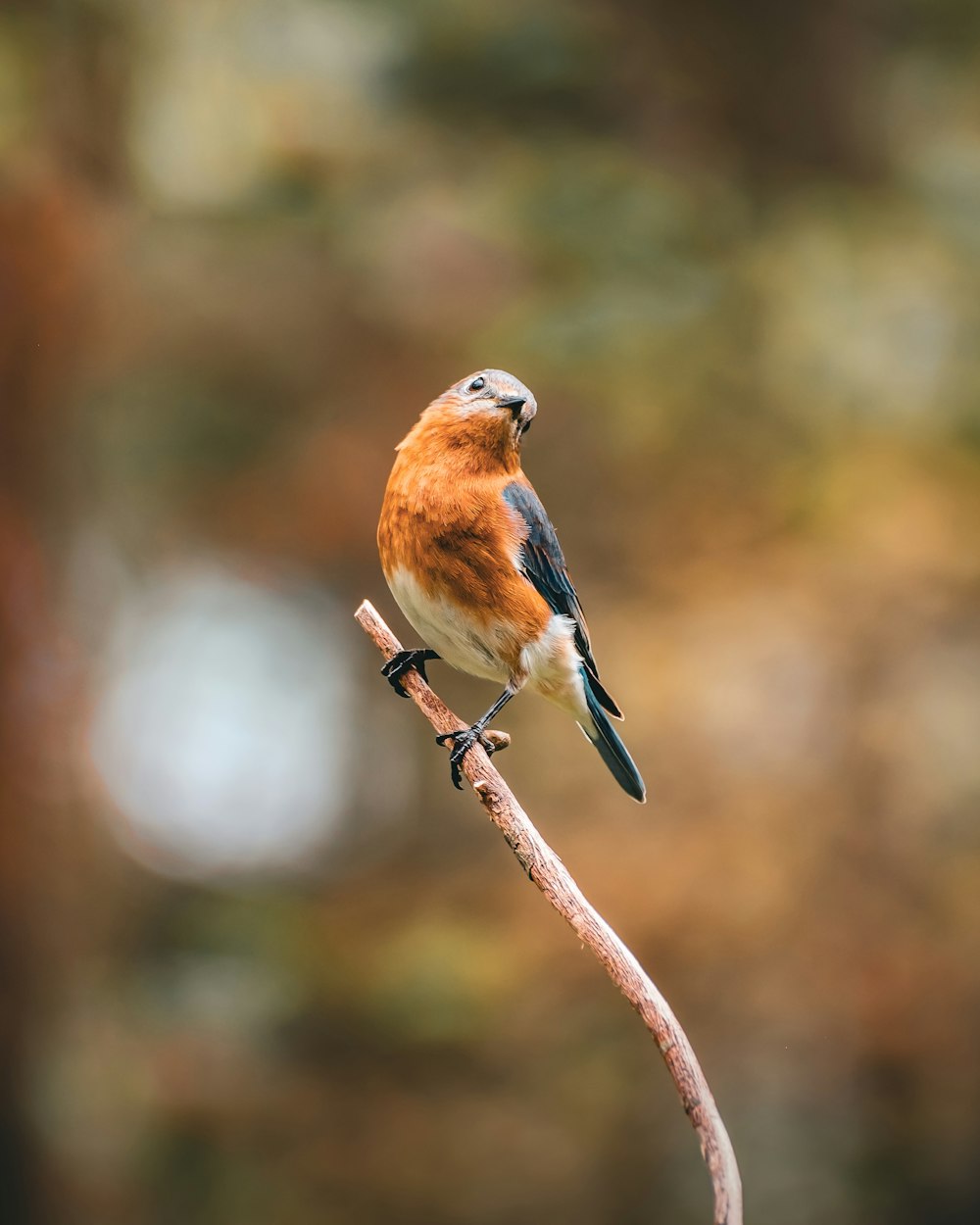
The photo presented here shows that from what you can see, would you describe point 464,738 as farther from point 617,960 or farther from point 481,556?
point 617,960

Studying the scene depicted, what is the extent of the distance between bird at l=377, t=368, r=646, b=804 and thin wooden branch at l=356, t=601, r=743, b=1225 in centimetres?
9

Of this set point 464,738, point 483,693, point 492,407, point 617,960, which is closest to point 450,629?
point 464,738

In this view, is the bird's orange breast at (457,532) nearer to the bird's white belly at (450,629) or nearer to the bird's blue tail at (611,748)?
the bird's white belly at (450,629)

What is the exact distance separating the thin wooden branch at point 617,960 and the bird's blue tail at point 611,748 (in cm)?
38

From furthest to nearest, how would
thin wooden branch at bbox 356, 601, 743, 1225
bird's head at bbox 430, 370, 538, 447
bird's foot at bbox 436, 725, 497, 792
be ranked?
bird's foot at bbox 436, 725, 497, 792 → bird's head at bbox 430, 370, 538, 447 → thin wooden branch at bbox 356, 601, 743, 1225

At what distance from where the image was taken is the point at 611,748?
2498 mm

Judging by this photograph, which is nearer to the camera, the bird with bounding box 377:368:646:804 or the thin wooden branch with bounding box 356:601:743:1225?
the thin wooden branch with bounding box 356:601:743:1225

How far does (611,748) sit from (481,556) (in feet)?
1.85

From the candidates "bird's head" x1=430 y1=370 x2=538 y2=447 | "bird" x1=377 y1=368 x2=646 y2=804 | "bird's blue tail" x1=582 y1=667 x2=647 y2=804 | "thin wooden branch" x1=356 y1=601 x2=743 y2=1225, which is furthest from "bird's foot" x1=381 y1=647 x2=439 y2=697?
"bird's head" x1=430 y1=370 x2=538 y2=447

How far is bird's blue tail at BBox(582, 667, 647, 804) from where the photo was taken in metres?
2.38

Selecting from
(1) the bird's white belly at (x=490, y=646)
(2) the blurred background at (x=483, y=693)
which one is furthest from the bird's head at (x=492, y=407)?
(2) the blurred background at (x=483, y=693)

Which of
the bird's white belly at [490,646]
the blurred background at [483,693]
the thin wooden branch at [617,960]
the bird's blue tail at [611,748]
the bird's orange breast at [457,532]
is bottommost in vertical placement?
the thin wooden branch at [617,960]

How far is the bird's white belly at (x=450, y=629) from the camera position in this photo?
219 centimetres

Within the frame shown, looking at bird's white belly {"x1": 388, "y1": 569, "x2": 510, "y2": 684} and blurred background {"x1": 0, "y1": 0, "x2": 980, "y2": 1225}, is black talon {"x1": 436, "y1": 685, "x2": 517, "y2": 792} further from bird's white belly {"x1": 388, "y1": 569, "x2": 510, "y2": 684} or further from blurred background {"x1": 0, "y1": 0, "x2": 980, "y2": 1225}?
blurred background {"x1": 0, "y1": 0, "x2": 980, "y2": 1225}
